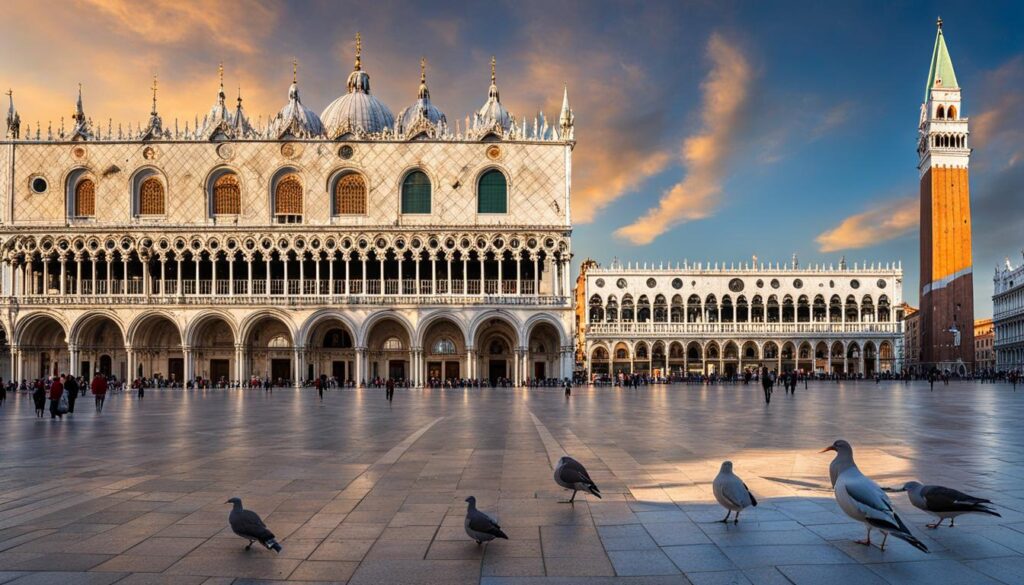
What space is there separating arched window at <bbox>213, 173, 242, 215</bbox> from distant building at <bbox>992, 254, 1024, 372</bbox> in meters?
90.9

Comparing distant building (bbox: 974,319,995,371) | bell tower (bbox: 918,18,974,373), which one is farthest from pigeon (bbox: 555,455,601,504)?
distant building (bbox: 974,319,995,371)

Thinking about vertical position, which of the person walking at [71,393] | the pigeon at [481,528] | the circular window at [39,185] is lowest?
the person walking at [71,393]

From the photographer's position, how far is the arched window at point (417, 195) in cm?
5600

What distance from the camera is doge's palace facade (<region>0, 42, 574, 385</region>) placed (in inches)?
2119

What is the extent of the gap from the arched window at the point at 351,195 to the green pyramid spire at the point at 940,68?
73.5 meters

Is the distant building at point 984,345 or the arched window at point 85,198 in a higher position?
the arched window at point 85,198

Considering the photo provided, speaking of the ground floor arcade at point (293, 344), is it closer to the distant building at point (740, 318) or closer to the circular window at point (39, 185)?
the circular window at point (39, 185)

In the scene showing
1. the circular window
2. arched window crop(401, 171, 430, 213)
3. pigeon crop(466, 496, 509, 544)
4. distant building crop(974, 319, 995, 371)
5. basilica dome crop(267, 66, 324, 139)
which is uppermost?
basilica dome crop(267, 66, 324, 139)

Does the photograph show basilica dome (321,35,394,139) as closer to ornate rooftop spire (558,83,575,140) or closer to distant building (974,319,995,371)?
ornate rooftop spire (558,83,575,140)

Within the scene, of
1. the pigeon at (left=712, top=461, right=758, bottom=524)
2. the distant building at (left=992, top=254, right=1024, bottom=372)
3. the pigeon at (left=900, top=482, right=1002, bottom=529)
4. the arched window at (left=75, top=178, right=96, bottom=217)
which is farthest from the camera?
the distant building at (left=992, top=254, right=1024, bottom=372)

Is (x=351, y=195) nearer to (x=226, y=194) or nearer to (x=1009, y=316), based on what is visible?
(x=226, y=194)

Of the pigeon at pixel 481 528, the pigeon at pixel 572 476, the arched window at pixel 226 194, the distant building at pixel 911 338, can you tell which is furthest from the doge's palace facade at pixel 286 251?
the distant building at pixel 911 338

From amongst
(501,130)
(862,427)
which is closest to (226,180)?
(501,130)

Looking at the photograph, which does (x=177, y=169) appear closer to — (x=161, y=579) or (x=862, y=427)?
(x=862, y=427)
